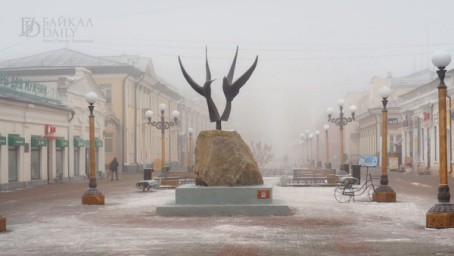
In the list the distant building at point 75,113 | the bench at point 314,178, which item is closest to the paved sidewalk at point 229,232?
the bench at point 314,178

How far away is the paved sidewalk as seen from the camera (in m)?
10.2

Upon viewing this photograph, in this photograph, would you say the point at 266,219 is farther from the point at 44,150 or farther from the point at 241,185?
the point at 44,150

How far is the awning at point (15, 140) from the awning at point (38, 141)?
68.4 inches

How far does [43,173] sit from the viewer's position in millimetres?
34031

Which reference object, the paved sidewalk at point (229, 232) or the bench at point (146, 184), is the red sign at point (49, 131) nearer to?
the bench at point (146, 184)

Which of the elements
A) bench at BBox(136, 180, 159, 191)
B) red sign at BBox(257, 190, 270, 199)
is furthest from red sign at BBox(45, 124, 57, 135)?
red sign at BBox(257, 190, 270, 199)

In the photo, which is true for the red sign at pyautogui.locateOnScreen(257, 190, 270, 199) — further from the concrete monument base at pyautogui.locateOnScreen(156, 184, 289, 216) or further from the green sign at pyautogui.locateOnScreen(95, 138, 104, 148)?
the green sign at pyautogui.locateOnScreen(95, 138, 104, 148)

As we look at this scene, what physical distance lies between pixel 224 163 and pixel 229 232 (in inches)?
172

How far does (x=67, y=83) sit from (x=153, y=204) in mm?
20753

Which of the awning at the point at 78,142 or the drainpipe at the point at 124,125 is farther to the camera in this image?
the drainpipe at the point at 124,125

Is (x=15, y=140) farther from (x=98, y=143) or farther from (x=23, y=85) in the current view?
(x=98, y=143)

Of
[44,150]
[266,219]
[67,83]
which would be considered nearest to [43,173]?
[44,150]

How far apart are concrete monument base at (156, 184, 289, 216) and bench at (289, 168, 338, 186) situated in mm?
13491

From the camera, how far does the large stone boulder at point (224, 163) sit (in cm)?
1636
